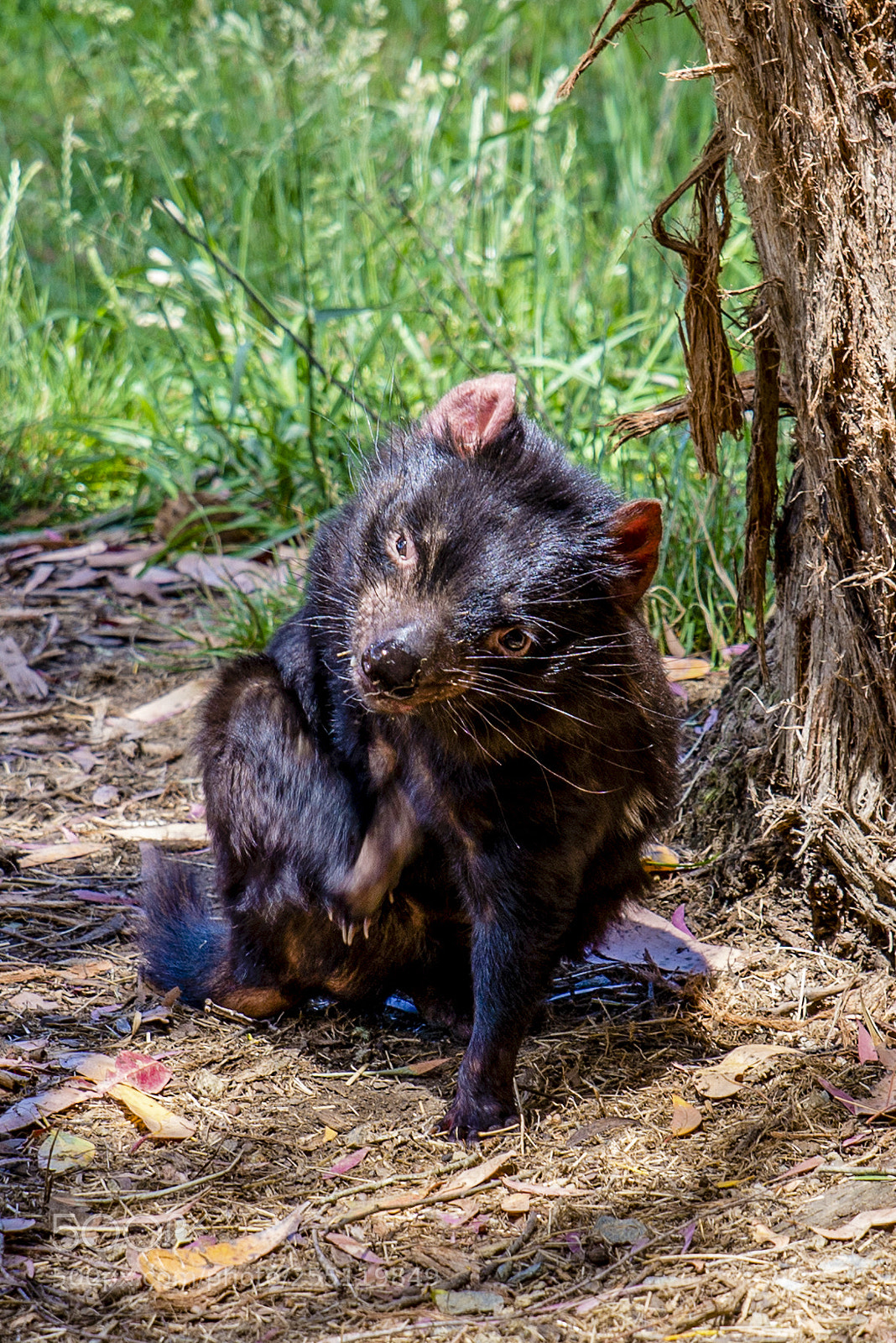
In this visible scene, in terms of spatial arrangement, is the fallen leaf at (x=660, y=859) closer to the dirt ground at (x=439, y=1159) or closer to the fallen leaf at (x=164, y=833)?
the dirt ground at (x=439, y=1159)

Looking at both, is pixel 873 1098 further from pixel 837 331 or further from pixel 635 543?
pixel 837 331

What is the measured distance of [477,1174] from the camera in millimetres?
2379

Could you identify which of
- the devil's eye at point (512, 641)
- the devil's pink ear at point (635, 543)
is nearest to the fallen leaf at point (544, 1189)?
the devil's eye at point (512, 641)

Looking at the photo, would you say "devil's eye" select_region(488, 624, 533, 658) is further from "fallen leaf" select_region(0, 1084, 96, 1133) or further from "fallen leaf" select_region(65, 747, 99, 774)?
"fallen leaf" select_region(65, 747, 99, 774)

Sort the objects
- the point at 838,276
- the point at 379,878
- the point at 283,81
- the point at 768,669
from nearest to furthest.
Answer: the point at 838,276, the point at 379,878, the point at 768,669, the point at 283,81

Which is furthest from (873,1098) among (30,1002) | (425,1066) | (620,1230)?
(30,1002)

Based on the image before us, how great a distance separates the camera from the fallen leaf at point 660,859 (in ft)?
11.0

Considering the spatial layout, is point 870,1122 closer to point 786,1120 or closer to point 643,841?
point 786,1120

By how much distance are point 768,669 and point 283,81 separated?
171 inches

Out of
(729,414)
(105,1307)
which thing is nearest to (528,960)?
(105,1307)

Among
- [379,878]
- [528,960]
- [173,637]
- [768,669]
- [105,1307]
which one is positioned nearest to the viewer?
[105,1307]

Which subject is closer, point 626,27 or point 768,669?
point 626,27

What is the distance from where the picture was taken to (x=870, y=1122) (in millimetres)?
2453

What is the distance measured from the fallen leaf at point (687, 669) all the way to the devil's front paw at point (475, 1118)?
1.65 m
